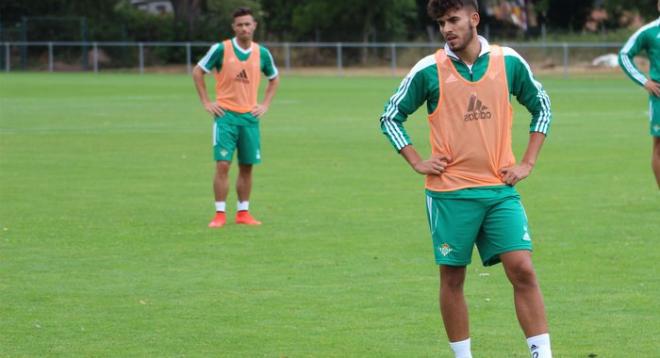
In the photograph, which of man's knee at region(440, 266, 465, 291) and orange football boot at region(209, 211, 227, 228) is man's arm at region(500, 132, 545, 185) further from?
orange football boot at region(209, 211, 227, 228)

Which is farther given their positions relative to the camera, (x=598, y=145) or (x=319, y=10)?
(x=319, y=10)

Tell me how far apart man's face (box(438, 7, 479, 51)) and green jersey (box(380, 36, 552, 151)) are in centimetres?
9

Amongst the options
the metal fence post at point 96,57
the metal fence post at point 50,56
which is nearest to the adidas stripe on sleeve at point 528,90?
the metal fence post at point 96,57

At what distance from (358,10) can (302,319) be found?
62182 mm

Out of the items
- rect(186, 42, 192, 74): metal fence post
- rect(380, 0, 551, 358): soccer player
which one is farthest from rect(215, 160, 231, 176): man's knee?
rect(186, 42, 192, 74): metal fence post

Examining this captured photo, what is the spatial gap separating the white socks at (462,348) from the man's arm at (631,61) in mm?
6868

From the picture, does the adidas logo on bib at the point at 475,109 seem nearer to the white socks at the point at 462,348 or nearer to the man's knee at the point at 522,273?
the man's knee at the point at 522,273

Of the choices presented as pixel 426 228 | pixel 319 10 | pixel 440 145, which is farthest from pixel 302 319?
pixel 319 10

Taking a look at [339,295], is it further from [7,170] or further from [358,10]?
[358,10]

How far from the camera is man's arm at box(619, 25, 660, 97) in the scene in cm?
1380

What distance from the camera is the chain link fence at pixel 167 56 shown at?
6356 cm

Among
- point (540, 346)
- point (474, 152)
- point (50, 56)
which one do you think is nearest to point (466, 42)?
point (474, 152)

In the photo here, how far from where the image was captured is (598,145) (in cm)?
2405

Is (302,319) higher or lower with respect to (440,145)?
lower
